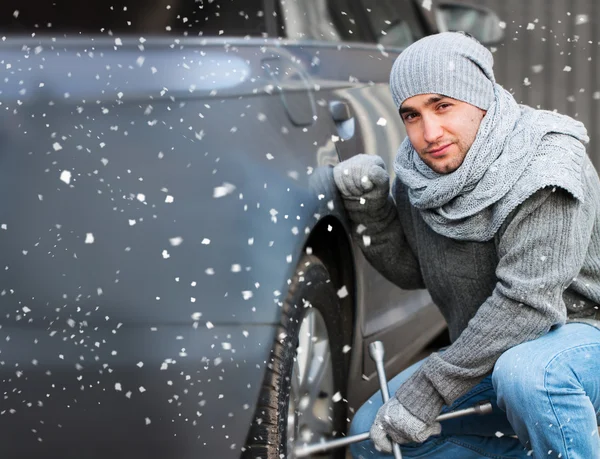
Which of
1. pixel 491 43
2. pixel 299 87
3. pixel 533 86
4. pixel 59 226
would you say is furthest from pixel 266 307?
pixel 533 86

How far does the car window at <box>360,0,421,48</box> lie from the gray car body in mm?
1582

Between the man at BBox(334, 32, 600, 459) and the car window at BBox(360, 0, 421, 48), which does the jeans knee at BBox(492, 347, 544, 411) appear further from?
the car window at BBox(360, 0, 421, 48)

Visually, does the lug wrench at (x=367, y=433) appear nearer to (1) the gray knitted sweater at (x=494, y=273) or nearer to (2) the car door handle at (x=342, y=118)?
(1) the gray knitted sweater at (x=494, y=273)

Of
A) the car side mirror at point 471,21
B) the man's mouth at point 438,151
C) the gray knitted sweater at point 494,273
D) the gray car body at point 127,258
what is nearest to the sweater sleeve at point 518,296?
the gray knitted sweater at point 494,273

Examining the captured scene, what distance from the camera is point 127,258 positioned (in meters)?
2.09

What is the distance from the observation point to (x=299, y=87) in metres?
2.53

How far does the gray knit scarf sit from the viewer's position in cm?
235

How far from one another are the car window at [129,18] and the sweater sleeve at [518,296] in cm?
82

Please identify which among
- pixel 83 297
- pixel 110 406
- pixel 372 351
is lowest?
pixel 372 351

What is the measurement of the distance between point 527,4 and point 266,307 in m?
7.86

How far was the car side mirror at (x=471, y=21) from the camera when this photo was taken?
4.25m

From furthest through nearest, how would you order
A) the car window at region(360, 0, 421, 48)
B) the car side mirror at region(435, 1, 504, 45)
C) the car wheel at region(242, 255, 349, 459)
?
the car side mirror at region(435, 1, 504, 45), the car window at region(360, 0, 421, 48), the car wheel at region(242, 255, 349, 459)

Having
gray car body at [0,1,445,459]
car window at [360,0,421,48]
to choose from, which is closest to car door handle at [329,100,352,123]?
gray car body at [0,1,445,459]

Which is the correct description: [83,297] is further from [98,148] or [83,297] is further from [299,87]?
[299,87]
